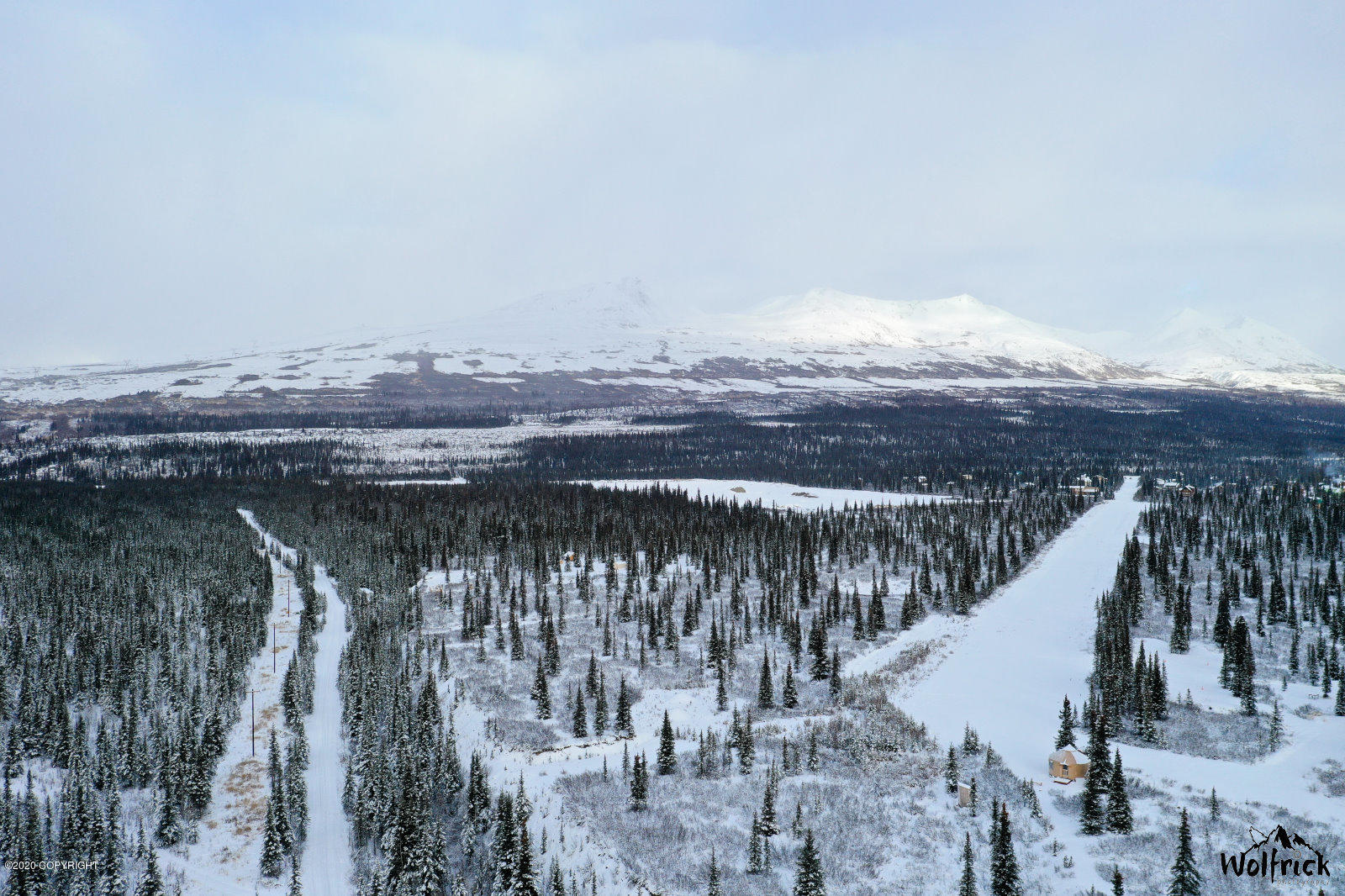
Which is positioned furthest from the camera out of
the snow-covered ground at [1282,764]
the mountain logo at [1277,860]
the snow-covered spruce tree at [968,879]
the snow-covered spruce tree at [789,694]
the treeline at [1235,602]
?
the snow-covered spruce tree at [789,694]

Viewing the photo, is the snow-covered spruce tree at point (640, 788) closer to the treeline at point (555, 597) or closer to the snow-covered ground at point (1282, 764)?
the treeline at point (555, 597)

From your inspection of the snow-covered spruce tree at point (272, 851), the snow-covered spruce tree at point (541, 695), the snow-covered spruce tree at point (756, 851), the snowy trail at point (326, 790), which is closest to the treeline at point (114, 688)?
the snow-covered spruce tree at point (272, 851)

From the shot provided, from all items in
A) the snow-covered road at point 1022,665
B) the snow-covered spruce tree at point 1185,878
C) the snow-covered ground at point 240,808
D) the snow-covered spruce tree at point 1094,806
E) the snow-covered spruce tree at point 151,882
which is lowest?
the snow-covered ground at point 240,808

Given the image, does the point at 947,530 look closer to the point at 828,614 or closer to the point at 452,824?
the point at 828,614

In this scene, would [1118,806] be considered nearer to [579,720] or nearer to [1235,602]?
[579,720]

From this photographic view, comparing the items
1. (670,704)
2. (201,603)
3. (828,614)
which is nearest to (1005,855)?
(670,704)
